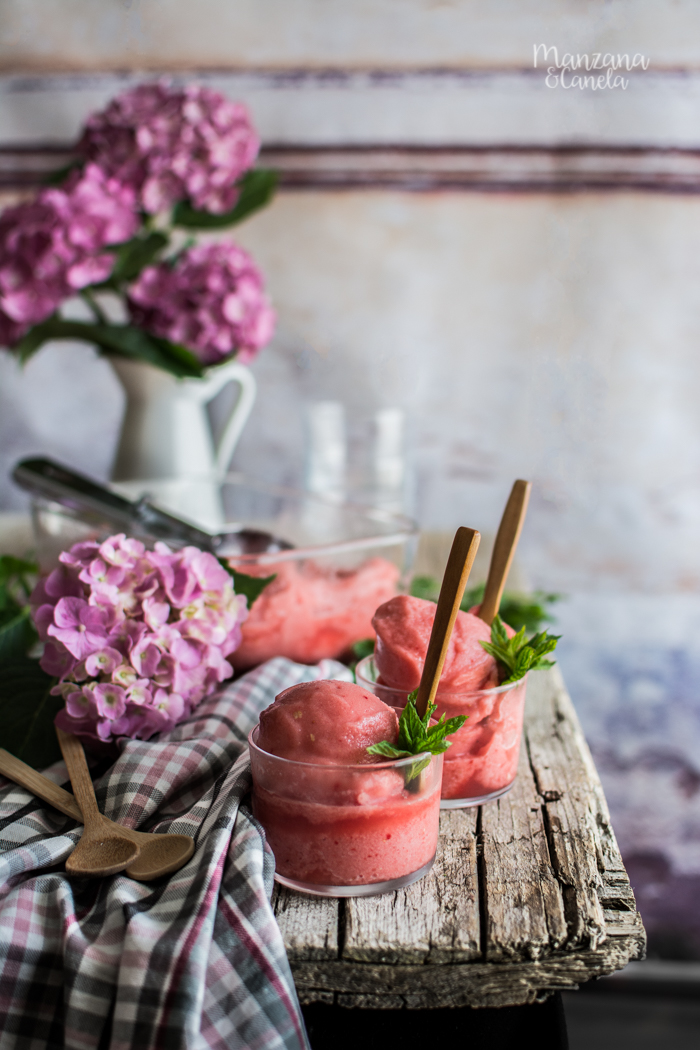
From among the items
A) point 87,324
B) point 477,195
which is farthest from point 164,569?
point 477,195

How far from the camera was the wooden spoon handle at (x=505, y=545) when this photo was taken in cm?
64

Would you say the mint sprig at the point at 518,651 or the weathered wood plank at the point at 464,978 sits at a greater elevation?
the mint sprig at the point at 518,651

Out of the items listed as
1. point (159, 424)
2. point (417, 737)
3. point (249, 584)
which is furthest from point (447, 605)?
point (159, 424)

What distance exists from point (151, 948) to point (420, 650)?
26cm

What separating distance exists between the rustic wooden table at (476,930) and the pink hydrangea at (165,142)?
101cm

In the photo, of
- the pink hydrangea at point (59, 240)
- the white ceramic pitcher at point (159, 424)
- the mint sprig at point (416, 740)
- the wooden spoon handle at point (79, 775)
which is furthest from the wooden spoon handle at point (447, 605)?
the pink hydrangea at point (59, 240)

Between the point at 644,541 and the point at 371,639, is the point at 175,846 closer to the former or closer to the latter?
the point at 371,639

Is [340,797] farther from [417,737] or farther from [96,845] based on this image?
[96,845]

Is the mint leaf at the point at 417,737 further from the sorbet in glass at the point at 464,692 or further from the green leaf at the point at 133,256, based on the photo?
the green leaf at the point at 133,256

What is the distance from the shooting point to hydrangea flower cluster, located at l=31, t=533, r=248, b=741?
0.65 meters

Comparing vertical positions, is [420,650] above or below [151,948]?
above

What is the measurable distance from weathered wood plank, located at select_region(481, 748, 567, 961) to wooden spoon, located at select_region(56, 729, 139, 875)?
0.23 meters

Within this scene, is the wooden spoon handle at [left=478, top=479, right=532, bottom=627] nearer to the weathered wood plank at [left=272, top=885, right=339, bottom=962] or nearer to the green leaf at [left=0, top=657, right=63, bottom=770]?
the weathered wood plank at [left=272, top=885, right=339, bottom=962]

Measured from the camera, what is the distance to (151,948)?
44cm
